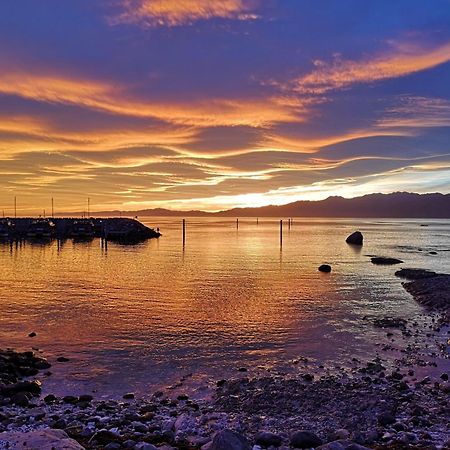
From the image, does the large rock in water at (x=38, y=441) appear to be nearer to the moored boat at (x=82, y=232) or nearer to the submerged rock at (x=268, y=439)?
the submerged rock at (x=268, y=439)

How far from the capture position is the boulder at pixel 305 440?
9.38 m

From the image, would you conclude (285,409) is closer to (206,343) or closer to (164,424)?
(164,424)

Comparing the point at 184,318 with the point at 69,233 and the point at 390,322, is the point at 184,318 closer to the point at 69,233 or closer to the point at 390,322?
the point at 390,322

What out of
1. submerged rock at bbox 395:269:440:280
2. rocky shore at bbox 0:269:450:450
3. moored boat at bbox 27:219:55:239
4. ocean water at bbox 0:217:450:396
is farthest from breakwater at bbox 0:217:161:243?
rocky shore at bbox 0:269:450:450

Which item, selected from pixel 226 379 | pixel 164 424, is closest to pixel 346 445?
pixel 164 424

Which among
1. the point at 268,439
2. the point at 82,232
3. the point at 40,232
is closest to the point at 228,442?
the point at 268,439

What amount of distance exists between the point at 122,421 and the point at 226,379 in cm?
490

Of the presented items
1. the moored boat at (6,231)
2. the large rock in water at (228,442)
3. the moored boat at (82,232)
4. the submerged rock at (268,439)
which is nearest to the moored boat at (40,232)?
the moored boat at (6,231)

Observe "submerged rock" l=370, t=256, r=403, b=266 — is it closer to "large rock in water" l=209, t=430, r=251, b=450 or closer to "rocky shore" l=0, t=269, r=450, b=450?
"rocky shore" l=0, t=269, r=450, b=450

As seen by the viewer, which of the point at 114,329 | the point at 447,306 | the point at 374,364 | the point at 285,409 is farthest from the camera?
the point at 447,306

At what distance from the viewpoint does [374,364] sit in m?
15.9

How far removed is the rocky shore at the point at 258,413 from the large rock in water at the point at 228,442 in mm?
19

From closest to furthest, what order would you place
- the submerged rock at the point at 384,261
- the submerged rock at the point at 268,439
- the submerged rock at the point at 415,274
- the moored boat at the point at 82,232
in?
the submerged rock at the point at 268,439
the submerged rock at the point at 415,274
the submerged rock at the point at 384,261
the moored boat at the point at 82,232

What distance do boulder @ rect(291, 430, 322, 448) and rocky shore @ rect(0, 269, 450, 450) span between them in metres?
0.02
